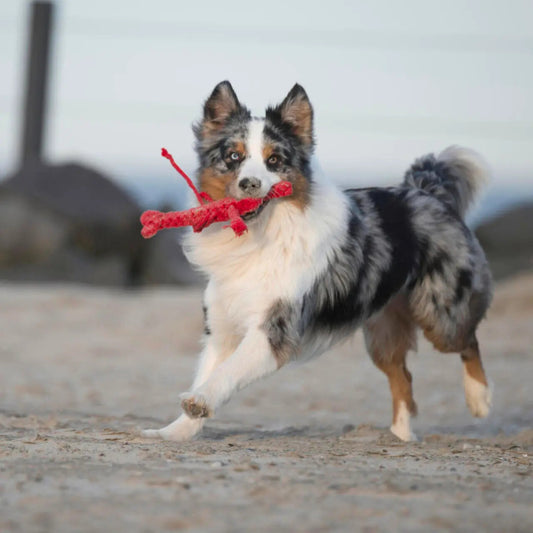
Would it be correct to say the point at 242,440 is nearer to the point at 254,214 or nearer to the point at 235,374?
the point at 235,374

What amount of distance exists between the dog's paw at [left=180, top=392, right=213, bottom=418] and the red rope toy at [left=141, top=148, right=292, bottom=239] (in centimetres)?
86

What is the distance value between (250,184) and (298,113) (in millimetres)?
754

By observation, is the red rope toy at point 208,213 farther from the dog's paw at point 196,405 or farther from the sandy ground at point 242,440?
the sandy ground at point 242,440

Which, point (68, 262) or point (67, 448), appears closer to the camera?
point (67, 448)

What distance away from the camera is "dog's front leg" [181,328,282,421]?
525 cm

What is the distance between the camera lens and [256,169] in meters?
5.54

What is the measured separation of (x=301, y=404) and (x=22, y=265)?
7022mm

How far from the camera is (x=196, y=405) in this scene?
523cm

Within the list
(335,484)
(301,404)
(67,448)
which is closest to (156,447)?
(67,448)

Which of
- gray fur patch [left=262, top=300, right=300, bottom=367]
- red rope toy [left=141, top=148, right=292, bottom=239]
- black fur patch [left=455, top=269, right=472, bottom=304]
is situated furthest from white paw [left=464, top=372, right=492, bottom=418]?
red rope toy [left=141, top=148, right=292, bottom=239]

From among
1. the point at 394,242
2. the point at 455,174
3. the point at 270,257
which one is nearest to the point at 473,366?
the point at 394,242

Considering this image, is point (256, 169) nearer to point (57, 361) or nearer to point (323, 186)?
point (323, 186)

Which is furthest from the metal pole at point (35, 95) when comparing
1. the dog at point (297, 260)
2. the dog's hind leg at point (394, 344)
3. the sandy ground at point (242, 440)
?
the dog at point (297, 260)

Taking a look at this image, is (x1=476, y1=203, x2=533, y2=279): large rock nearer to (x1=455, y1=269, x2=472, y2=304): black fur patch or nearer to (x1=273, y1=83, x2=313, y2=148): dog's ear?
(x1=455, y1=269, x2=472, y2=304): black fur patch
